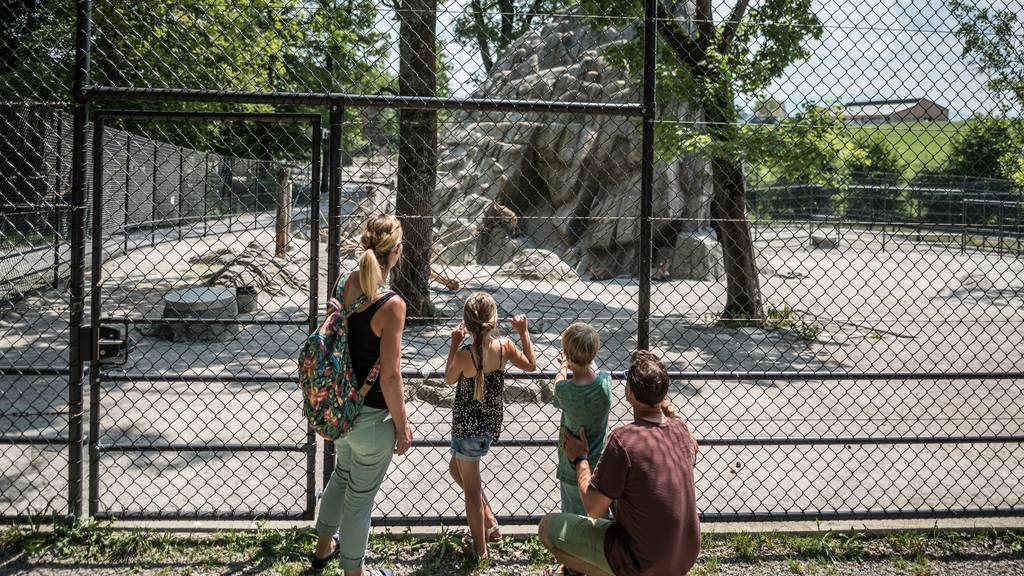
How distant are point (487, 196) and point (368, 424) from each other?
1973 cm

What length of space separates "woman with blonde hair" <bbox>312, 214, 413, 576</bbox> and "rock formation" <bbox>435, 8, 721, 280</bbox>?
53.5 ft

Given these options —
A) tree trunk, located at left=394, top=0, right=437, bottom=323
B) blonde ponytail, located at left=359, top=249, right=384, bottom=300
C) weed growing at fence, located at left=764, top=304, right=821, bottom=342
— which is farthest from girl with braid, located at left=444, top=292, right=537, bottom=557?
weed growing at fence, located at left=764, top=304, right=821, bottom=342

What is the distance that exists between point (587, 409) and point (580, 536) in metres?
0.51

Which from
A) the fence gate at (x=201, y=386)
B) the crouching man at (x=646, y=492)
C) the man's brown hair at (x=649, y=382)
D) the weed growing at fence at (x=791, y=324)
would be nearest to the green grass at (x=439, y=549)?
the fence gate at (x=201, y=386)

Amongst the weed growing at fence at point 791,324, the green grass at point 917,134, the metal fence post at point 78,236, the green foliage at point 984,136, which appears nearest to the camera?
the metal fence post at point 78,236

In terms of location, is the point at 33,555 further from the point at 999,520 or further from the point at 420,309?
the point at 420,309

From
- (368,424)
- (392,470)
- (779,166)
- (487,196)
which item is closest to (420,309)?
(779,166)

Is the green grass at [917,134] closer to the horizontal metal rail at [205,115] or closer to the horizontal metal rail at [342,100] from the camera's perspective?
the horizontal metal rail at [342,100]

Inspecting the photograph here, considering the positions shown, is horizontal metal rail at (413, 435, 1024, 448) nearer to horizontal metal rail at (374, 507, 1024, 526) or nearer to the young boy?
Result: horizontal metal rail at (374, 507, 1024, 526)

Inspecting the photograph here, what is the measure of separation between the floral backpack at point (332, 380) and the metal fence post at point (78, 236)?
126 centimetres

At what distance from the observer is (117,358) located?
360cm

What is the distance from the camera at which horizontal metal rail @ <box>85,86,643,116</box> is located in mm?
3404

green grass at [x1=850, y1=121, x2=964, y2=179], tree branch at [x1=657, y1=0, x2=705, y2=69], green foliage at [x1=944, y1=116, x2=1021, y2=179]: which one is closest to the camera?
green grass at [x1=850, y1=121, x2=964, y2=179]

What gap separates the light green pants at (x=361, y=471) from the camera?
3.07 m
